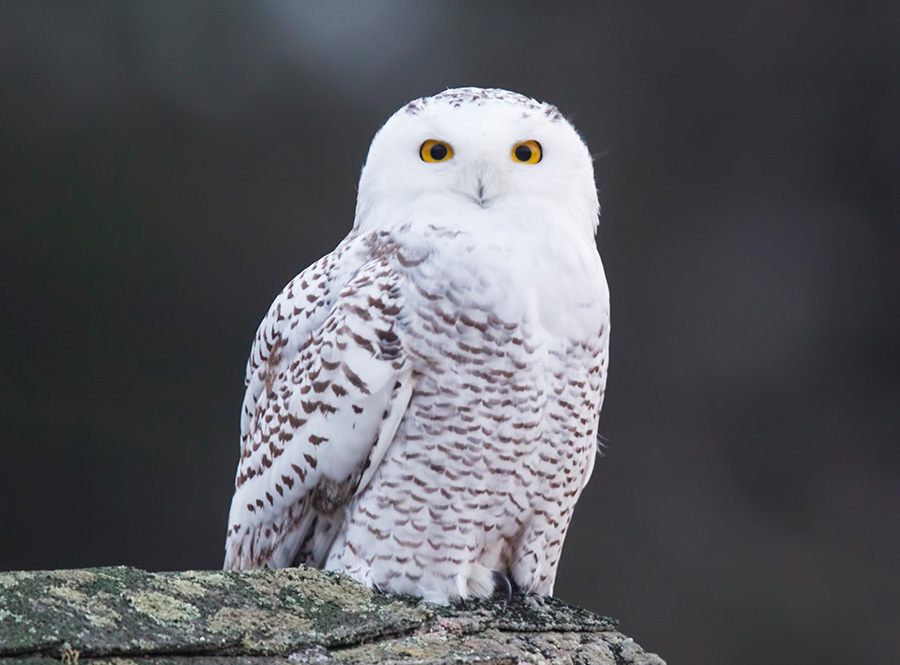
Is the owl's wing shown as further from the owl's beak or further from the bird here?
the owl's beak

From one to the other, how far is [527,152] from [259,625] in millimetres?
725

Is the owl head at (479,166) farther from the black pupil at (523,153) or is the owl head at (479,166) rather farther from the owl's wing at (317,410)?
the owl's wing at (317,410)

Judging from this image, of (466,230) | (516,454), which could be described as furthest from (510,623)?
(466,230)

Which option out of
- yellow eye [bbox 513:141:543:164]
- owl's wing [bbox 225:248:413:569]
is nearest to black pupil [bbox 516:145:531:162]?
yellow eye [bbox 513:141:543:164]

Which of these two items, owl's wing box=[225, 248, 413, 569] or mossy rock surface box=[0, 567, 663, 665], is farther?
owl's wing box=[225, 248, 413, 569]

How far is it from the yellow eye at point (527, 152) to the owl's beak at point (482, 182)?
0.05m

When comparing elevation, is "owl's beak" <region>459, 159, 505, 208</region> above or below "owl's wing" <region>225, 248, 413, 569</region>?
above

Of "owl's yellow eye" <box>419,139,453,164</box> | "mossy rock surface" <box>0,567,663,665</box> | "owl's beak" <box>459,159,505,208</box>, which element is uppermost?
"owl's yellow eye" <box>419,139,453,164</box>

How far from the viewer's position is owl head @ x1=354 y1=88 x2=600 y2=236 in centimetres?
147

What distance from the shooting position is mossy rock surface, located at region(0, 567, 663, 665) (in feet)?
3.28

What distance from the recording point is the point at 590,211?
5.20 ft

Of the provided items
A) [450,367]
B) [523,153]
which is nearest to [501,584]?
[450,367]

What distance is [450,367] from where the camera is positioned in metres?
1.43

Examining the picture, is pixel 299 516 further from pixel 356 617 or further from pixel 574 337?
pixel 574 337
